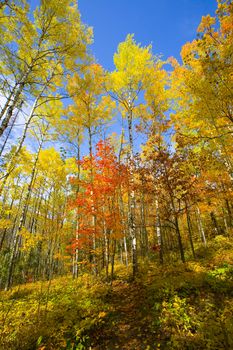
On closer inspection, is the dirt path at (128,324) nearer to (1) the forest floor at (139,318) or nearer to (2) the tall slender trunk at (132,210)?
(1) the forest floor at (139,318)

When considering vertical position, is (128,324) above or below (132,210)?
below

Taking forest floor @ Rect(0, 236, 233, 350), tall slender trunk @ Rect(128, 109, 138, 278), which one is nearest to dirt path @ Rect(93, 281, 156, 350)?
forest floor @ Rect(0, 236, 233, 350)

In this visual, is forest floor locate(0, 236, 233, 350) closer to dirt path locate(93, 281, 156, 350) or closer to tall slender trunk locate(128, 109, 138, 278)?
dirt path locate(93, 281, 156, 350)

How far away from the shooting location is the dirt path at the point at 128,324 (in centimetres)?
413

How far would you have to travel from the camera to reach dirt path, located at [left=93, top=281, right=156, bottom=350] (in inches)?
163

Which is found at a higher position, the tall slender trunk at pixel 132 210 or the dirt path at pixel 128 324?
the tall slender trunk at pixel 132 210

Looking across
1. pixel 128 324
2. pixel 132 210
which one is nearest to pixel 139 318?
pixel 128 324

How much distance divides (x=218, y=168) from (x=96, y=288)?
648 cm

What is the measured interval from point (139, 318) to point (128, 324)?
0.36 m

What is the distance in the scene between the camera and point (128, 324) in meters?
4.86

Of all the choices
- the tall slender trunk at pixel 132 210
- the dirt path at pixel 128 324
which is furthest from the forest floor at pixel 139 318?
the tall slender trunk at pixel 132 210

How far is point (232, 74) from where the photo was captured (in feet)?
18.5

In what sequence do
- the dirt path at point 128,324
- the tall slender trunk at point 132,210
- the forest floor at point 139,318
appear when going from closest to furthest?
the forest floor at point 139,318 < the dirt path at point 128,324 < the tall slender trunk at point 132,210

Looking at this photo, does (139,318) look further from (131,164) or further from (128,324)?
(131,164)
